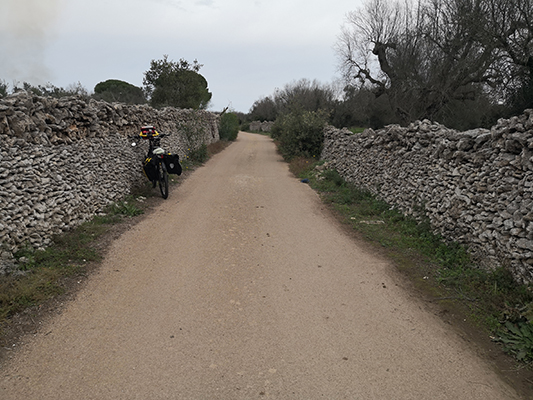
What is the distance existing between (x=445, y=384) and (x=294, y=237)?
3.87m

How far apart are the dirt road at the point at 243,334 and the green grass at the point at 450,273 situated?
1.54 feet

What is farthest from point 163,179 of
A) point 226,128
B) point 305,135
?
point 226,128

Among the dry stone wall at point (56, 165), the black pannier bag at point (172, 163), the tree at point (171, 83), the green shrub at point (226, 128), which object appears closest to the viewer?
the dry stone wall at point (56, 165)

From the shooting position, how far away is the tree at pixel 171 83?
2255cm

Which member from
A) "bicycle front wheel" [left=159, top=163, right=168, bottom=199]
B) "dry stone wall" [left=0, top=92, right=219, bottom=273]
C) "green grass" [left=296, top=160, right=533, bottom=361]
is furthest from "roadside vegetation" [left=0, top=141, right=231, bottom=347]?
"green grass" [left=296, top=160, right=533, bottom=361]

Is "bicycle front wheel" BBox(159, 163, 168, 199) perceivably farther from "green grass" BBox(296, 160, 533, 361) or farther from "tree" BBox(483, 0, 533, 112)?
"tree" BBox(483, 0, 533, 112)

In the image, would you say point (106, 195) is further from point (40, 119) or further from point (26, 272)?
point (26, 272)

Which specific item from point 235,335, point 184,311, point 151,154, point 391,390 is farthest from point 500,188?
point 151,154

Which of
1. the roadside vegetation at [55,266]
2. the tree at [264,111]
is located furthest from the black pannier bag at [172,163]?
the tree at [264,111]

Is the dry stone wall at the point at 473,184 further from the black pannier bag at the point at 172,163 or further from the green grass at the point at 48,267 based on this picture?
the green grass at the point at 48,267

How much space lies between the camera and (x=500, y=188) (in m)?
4.83

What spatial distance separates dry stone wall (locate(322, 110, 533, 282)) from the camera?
442cm

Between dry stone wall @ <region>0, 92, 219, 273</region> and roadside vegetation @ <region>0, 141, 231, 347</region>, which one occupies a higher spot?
dry stone wall @ <region>0, 92, 219, 273</region>

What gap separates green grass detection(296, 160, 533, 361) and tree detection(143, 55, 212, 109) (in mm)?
17720
